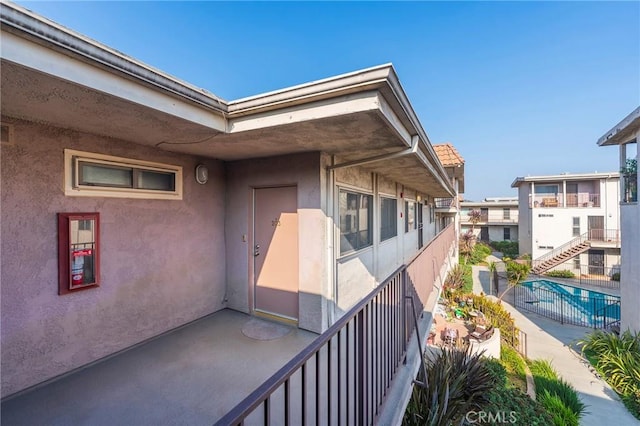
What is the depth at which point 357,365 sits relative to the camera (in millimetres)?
1782

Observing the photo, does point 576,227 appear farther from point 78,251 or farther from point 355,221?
point 78,251

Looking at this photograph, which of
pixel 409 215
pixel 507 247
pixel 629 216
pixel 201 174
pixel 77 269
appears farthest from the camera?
pixel 507 247

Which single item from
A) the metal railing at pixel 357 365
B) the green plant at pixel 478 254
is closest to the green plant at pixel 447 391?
the metal railing at pixel 357 365

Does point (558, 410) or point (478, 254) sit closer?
point (558, 410)

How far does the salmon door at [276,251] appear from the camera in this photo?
4.11m

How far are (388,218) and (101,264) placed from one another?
5875mm

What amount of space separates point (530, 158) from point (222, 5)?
142ft

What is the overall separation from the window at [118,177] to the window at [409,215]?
7.10 meters

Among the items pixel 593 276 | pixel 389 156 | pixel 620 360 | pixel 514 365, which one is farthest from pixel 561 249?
pixel 389 156

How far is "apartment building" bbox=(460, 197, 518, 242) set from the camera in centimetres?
3020

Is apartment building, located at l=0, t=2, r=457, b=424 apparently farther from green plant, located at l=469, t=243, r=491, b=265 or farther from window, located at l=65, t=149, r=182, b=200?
green plant, located at l=469, t=243, r=491, b=265

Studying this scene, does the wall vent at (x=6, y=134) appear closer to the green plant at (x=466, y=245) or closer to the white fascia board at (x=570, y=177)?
the green plant at (x=466, y=245)

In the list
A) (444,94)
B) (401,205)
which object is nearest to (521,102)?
(444,94)

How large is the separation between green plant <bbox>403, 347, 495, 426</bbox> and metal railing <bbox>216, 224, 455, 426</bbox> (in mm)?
813
